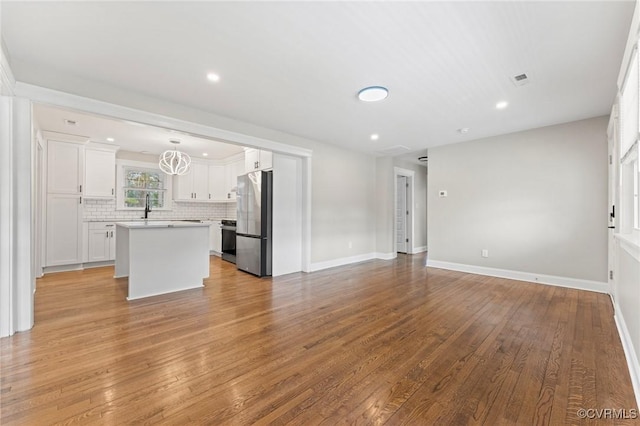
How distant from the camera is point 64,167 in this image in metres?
4.93

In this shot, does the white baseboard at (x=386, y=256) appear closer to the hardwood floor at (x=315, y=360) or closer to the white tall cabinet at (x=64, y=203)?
the hardwood floor at (x=315, y=360)

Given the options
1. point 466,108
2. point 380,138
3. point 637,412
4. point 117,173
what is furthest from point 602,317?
point 117,173

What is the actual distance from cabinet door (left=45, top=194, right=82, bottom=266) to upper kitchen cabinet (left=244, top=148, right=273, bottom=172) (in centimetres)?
327

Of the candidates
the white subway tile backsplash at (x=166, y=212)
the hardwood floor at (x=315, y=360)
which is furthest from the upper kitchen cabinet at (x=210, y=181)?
the hardwood floor at (x=315, y=360)

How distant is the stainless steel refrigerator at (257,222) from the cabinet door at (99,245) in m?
2.90

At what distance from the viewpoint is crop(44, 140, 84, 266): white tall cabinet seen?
4770mm

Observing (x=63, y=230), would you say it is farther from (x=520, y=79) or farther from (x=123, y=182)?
(x=520, y=79)

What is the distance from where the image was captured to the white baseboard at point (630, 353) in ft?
5.43

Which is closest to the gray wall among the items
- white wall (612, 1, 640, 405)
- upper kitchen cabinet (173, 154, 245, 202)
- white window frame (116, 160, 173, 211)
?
white wall (612, 1, 640, 405)

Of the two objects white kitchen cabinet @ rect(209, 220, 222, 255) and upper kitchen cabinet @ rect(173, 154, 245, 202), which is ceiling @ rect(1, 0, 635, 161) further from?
white kitchen cabinet @ rect(209, 220, 222, 255)

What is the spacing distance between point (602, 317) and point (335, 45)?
381cm

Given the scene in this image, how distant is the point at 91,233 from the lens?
17.2ft

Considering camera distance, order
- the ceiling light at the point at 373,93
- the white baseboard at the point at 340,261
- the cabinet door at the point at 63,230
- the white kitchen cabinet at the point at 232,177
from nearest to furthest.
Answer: the ceiling light at the point at 373,93 → the cabinet door at the point at 63,230 → the white baseboard at the point at 340,261 → the white kitchen cabinet at the point at 232,177

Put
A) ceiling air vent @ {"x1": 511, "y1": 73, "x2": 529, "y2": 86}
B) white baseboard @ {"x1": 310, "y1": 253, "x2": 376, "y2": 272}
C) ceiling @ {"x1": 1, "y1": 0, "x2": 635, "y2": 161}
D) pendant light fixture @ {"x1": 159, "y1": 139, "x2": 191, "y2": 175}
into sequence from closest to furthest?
1. ceiling @ {"x1": 1, "y1": 0, "x2": 635, "y2": 161}
2. ceiling air vent @ {"x1": 511, "y1": 73, "x2": 529, "y2": 86}
3. pendant light fixture @ {"x1": 159, "y1": 139, "x2": 191, "y2": 175}
4. white baseboard @ {"x1": 310, "y1": 253, "x2": 376, "y2": 272}
